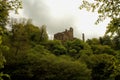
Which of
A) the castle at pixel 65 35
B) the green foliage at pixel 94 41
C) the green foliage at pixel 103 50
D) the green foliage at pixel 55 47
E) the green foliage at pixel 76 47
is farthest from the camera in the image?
the castle at pixel 65 35

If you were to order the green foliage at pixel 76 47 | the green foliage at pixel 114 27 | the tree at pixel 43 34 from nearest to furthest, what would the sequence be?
the green foliage at pixel 114 27 < the tree at pixel 43 34 < the green foliage at pixel 76 47

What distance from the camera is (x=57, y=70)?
304 ft

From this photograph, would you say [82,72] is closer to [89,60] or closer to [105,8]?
[89,60]

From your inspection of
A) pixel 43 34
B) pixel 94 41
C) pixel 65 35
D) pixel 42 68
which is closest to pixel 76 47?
pixel 43 34

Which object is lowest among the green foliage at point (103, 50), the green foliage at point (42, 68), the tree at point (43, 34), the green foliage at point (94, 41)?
the green foliage at point (42, 68)

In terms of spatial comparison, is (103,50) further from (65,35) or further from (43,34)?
(65,35)

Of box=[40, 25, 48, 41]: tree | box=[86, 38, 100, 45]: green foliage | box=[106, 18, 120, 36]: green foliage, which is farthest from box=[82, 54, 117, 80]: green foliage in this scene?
box=[106, 18, 120, 36]: green foliage

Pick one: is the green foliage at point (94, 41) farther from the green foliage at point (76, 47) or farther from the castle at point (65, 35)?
the castle at point (65, 35)

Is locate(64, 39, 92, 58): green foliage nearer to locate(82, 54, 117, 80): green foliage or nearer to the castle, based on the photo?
locate(82, 54, 117, 80): green foliage

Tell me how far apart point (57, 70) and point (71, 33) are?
8888cm

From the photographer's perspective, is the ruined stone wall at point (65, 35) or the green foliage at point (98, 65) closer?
the green foliage at point (98, 65)

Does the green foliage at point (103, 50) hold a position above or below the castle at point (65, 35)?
below

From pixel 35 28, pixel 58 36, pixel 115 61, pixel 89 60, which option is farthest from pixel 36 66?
pixel 58 36

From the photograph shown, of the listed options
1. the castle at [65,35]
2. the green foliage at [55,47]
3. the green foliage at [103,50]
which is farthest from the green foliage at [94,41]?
the green foliage at [55,47]
